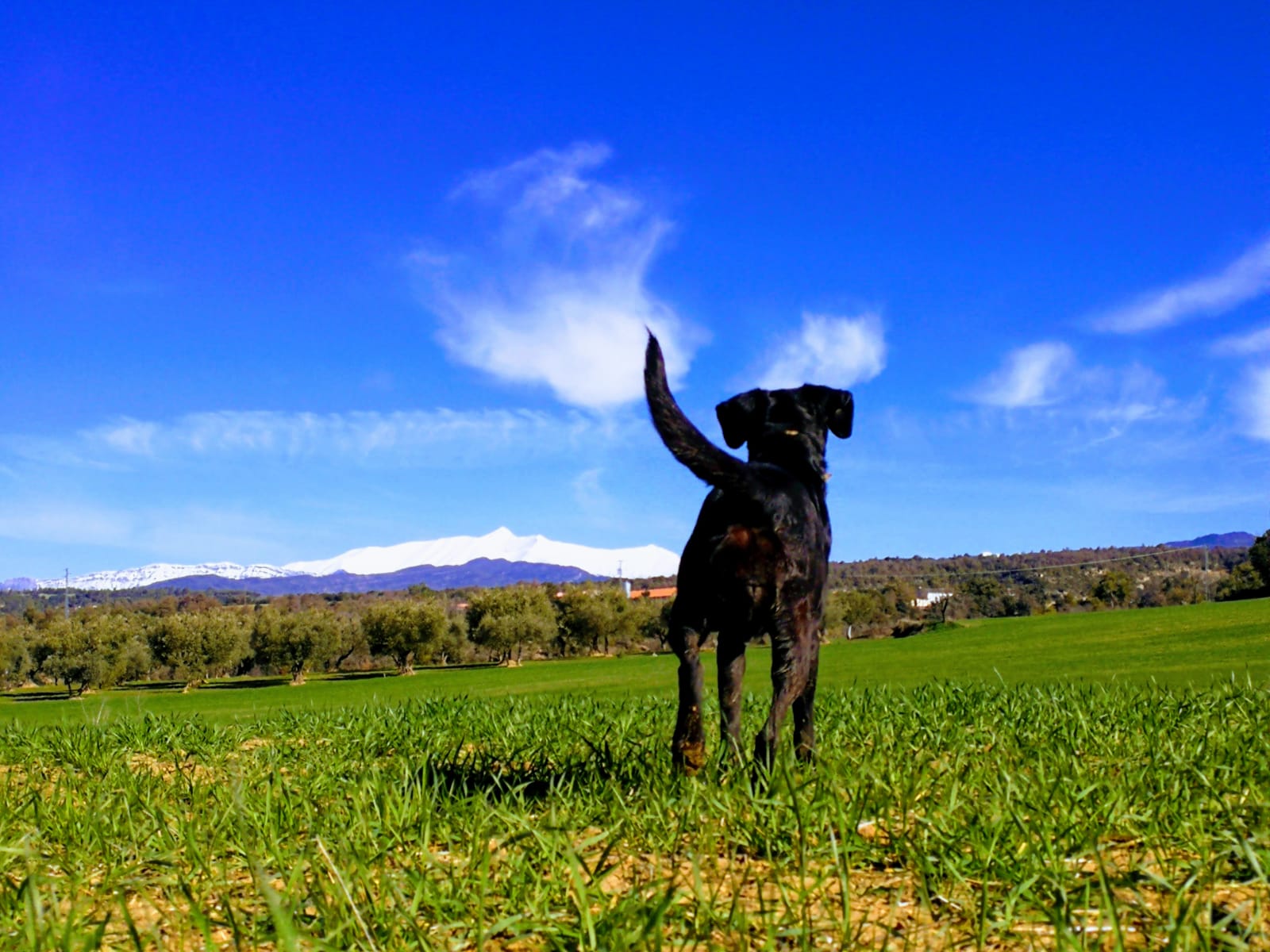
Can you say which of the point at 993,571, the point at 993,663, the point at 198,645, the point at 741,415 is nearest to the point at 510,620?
the point at 198,645

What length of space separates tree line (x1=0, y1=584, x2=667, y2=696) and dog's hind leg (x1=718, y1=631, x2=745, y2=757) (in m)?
65.6

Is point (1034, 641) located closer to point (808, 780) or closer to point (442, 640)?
point (808, 780)

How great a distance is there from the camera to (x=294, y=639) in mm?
72688

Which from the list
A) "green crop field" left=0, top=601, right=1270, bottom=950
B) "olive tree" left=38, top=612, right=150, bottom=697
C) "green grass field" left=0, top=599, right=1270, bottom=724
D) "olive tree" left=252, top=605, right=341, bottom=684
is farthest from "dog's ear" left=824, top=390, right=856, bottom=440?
"olive tree" left=38, top=612, right=150, bottom=697

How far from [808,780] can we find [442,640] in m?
76.0

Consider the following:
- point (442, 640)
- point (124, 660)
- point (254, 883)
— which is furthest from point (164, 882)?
point (124, 660)

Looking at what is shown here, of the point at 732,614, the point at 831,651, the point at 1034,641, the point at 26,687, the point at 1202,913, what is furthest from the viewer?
the point at 26,687

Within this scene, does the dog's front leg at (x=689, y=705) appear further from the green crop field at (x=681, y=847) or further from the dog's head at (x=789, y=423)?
the dog's head at (x=789, y=423)

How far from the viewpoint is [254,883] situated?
3.32m

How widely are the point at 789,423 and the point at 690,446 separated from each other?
0.98 m

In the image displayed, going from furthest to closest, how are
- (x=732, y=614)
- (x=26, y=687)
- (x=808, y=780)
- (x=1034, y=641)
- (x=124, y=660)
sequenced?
(x=26, y=687) < (x=124, y=660) < (x=1034, y=641) < (x=732, y=614) < (x=808, y=780)

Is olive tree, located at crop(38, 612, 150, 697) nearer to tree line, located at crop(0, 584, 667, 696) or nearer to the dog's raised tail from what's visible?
tree line, located at crop(0, 584, 667, 696)

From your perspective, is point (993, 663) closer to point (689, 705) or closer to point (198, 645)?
point (689, 705)

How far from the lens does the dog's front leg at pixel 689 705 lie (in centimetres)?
445
